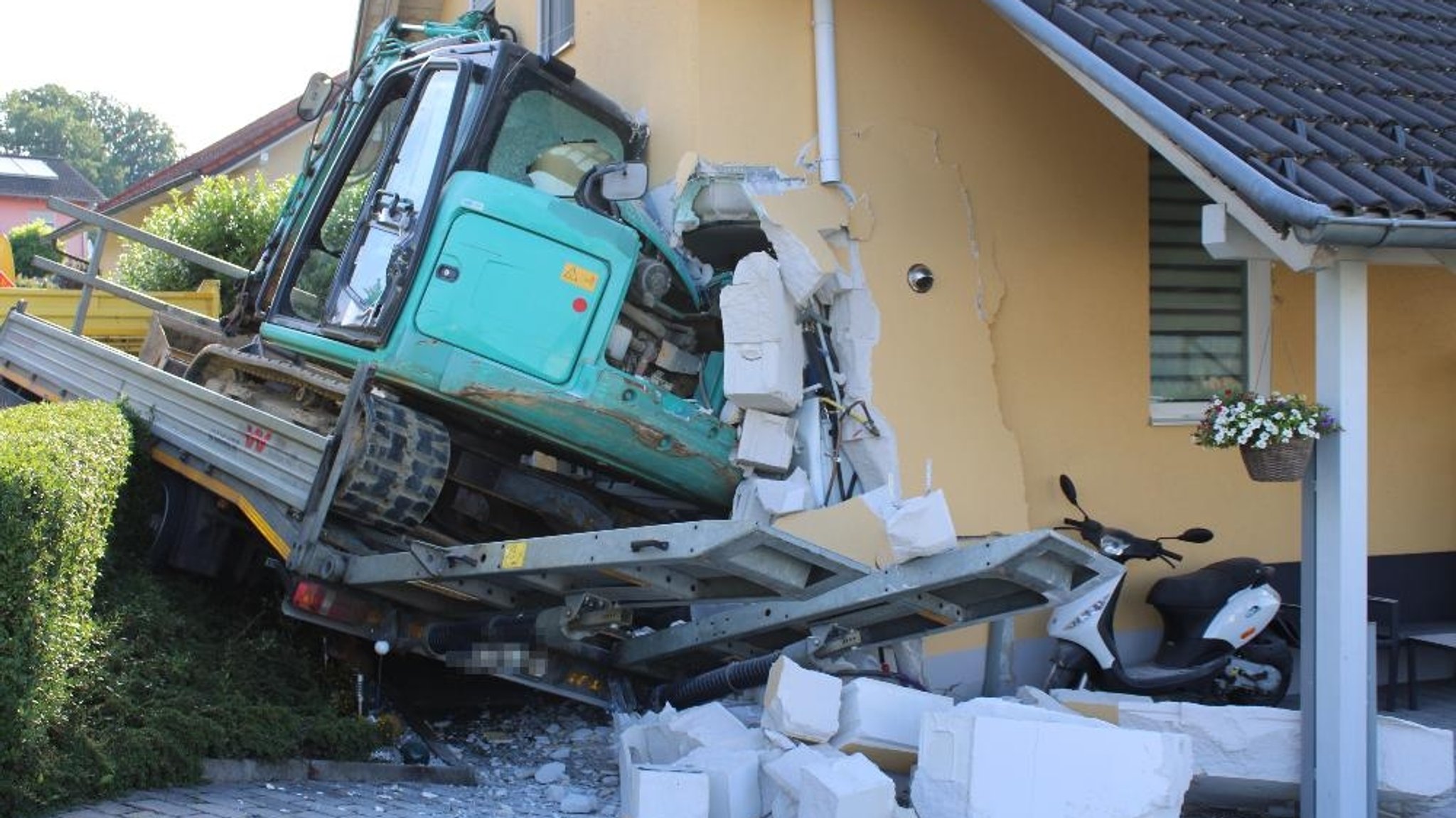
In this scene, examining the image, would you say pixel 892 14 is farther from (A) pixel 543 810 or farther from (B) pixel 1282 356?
(A) pixel 543 810

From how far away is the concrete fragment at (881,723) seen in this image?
6230 millimetres

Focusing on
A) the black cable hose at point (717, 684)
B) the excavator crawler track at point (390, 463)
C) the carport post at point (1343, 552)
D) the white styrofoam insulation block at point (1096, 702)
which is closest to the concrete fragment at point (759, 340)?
the black cable hose at point (717, 684)

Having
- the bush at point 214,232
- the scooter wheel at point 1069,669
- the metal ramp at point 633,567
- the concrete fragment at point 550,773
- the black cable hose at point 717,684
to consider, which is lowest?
the concrete fragment at point 550,773

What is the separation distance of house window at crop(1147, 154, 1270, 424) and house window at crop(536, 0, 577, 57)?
3.86 m

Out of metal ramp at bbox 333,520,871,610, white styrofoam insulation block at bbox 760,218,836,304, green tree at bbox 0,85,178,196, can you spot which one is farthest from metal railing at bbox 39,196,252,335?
green tree at bbox 0,85,178,196

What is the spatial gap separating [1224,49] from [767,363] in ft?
8.47

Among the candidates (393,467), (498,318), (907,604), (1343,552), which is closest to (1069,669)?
(907,604)

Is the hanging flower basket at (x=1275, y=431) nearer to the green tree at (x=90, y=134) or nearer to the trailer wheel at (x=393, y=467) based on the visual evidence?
the trailer wheel at (x=393, y=467)

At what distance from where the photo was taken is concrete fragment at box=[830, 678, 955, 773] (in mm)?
6230

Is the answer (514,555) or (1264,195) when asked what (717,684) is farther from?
(1264,195)

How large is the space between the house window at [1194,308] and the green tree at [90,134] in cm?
8479

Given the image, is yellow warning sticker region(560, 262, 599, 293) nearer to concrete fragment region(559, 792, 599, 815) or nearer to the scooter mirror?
concrete fragment region(559, 792, 599, 815)

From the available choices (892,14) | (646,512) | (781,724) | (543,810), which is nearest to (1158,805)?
(781,724)

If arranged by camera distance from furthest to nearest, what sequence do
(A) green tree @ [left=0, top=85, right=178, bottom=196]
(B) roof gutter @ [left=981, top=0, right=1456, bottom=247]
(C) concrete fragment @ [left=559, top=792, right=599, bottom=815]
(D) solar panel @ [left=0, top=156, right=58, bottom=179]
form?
(A) green tree @ [left=0, top=85, right=178, bottom=196] → (D) solar panel @ [left=0, top=156, right=58, bottom=179] → (C) concrete fragment @ [left=559, top=792, right=599, bottom=815] → (B) roof gutter @ [left=981, top=0, right=1456, bottom=247]
